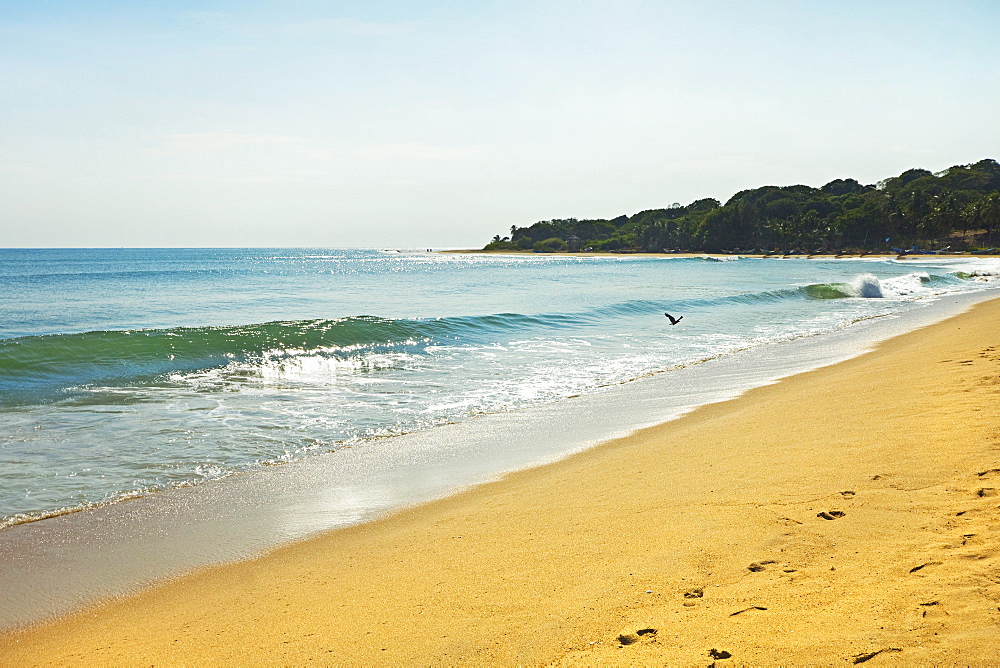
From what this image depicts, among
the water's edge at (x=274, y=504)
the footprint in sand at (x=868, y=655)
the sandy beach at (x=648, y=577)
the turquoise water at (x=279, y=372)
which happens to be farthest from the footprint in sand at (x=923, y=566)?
the turquoise water at (x=279, y=372)

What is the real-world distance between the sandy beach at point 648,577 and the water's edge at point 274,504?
344 mm

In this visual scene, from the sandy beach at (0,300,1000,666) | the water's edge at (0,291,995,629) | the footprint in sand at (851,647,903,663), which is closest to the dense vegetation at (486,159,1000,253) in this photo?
the water's edge at (0,291,995,629)

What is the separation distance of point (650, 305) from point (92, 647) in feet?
86.5

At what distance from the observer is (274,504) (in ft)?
18.6

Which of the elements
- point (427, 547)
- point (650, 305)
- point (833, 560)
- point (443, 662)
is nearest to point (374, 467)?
point (427, 547)

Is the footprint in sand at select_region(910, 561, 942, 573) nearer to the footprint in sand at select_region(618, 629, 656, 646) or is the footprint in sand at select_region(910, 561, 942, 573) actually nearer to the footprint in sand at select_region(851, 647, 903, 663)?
the footprint in sand at select_region(851, 647, 903, 663)

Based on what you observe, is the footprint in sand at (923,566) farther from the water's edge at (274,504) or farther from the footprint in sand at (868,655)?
the water's edge at (274,504)

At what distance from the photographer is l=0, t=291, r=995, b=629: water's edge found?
4332 mm

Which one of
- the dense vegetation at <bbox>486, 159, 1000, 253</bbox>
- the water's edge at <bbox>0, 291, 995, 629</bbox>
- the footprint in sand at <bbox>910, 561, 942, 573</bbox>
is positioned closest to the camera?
the footprint in sand at <bbox>910, 561, 942, 573</bbox>

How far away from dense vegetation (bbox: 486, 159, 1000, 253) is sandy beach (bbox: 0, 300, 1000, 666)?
11048 cm

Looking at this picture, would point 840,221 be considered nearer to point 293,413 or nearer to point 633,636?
point 293,413

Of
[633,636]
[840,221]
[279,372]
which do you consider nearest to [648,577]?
[633,636]

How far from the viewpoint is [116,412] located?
930cm

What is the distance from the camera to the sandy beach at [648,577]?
103 inches
